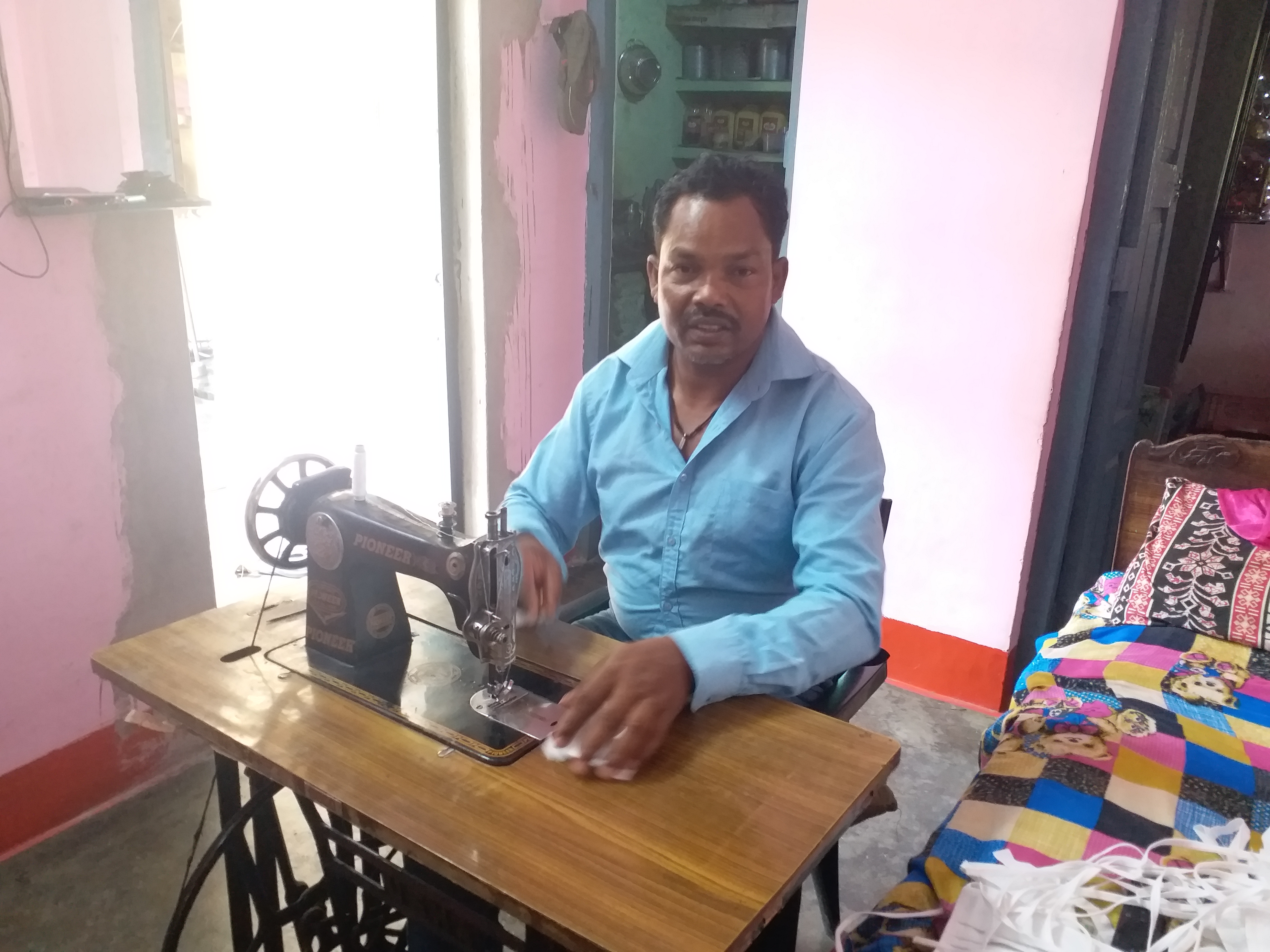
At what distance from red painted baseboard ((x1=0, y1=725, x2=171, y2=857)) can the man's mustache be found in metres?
1.71

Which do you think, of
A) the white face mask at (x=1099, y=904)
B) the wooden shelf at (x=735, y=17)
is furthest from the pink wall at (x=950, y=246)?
the white face mask at (x=1099, y=904)

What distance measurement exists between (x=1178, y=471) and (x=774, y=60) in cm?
252

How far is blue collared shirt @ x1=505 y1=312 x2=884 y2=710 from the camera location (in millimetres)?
1271

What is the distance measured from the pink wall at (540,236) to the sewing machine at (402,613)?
167 centimetres

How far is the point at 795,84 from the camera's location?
2.75 m

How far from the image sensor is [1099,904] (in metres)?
1.20

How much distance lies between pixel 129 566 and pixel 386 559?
124cm

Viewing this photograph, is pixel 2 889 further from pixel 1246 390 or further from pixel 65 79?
pixel 1246 390

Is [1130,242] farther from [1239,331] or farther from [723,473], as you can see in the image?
[1239,331]

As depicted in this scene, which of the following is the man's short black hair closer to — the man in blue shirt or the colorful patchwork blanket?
the man in blue shirt

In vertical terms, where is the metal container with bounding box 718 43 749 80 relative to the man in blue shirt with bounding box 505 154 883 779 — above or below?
above

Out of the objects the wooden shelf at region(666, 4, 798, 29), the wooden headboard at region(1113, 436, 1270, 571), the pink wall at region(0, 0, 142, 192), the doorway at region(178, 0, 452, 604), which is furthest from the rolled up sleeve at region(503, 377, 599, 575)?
the wooden shelf at region(666, 4, 798, 29)

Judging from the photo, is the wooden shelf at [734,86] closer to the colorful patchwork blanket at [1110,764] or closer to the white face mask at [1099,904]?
the colorful patchwork blanket at [1110,764]

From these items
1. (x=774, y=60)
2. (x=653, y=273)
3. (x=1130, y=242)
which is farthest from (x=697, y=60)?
(x=653, y=273)
